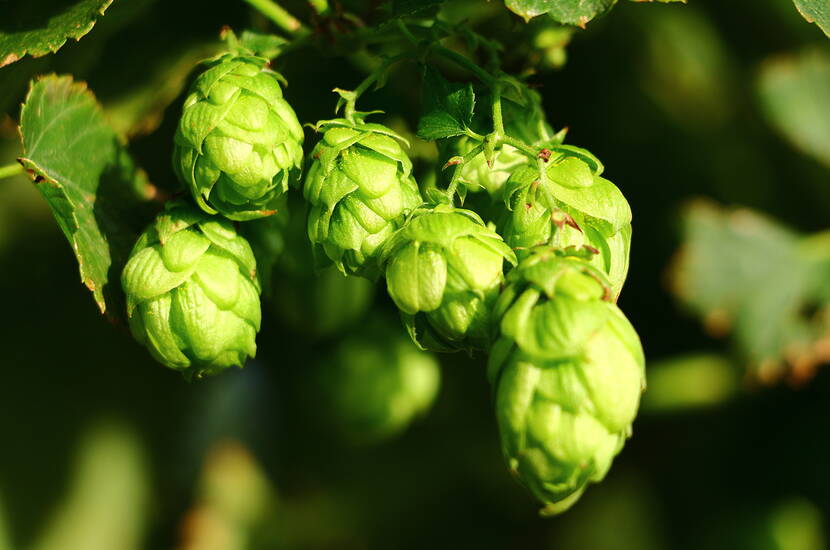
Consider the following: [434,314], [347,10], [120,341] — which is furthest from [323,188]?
[120,341]

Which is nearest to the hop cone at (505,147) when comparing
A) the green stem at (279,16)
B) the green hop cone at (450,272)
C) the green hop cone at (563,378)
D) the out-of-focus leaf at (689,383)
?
the green hop cone at (450,272)

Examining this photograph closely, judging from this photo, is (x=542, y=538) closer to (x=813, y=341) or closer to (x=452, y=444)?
(x=452, y=444)

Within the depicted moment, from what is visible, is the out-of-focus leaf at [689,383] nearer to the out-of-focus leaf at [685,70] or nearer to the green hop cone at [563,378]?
the out-of-focus leaf at [685,70]

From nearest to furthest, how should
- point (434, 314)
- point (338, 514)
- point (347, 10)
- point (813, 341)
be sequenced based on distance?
1. point (434, 314)
2. point (347, 10)
3. point (813, 341)
4. point (338, 514)

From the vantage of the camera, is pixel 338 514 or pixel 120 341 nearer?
pixel 120 341

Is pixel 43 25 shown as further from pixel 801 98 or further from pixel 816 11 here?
pixel 801 98

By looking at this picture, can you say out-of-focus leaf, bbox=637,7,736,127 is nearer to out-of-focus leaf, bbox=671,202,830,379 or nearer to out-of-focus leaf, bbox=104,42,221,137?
out-of-focus leaf, bbox=671,202,830,379
